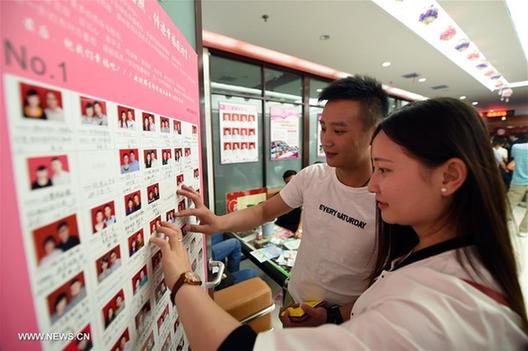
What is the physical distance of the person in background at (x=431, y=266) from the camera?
16.4 inches

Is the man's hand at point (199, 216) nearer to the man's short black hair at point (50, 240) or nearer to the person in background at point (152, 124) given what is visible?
the person in background at point (152, 124)

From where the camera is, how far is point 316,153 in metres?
4.23

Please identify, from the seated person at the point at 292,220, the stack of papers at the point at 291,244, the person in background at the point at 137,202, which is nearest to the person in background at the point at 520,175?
the seated person at the point at 292,220

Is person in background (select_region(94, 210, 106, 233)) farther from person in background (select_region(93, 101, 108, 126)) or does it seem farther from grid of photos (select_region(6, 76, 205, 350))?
person in background (select_region(93, 101, 108, 126))

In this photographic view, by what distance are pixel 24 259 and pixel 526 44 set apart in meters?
4.87

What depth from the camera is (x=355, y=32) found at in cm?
239

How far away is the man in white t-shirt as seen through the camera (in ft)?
2.96

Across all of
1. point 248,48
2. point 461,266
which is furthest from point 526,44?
point 461,266

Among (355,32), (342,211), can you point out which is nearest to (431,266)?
(342,211)

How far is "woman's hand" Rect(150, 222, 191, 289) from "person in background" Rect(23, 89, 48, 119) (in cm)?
38

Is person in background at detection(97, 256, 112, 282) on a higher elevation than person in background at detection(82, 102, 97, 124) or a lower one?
lower

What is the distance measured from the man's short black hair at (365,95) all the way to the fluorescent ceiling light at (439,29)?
57.9 inches

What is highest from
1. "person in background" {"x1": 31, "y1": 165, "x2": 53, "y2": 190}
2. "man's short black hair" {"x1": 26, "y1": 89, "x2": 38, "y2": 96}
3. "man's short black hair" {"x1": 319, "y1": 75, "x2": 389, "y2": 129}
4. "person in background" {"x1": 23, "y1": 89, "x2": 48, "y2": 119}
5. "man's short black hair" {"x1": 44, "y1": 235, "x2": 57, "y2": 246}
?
"man's short black hair" {"x1": 319, "y1": 75, "x2": 389, "y2": 129}

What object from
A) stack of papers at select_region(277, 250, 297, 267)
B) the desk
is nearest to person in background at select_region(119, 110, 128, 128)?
the desk
